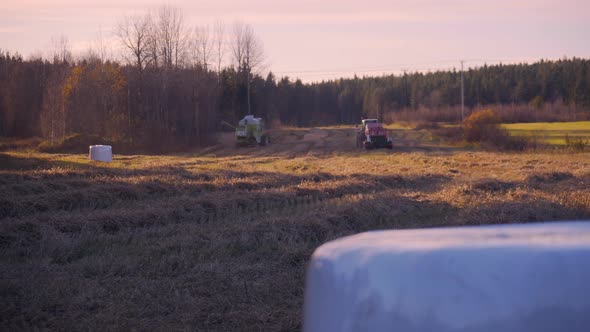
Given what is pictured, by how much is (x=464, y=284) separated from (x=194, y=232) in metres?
8.48

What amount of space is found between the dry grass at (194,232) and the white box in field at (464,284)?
3.64 m

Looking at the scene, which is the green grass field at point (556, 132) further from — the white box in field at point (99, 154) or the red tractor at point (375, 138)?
the white box in field at point (99, 154)

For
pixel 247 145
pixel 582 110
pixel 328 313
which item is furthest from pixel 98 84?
pixel 582 110

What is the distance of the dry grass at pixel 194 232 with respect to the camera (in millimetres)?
6145

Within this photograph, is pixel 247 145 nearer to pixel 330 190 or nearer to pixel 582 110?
pixel 330 190

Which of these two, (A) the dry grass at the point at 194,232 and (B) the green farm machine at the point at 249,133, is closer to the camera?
(A) the dry grass at the point at 194,232

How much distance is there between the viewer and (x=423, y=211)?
12.7 metres

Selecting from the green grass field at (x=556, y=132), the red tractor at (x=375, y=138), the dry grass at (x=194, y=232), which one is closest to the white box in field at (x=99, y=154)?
the dry grass at (x=194, y=232)

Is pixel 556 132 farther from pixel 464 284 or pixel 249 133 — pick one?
pixel 464 284

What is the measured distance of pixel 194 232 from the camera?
10148 mm

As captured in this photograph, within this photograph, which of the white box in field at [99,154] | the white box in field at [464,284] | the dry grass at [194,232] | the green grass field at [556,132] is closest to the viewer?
the white box in field at [464,284]

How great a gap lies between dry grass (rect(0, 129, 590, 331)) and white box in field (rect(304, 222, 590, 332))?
3.64 m

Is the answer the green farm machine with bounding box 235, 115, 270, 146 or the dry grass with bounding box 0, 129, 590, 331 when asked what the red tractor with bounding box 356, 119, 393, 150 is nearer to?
the green farm machine with bounding box 235, 115, 270, 146

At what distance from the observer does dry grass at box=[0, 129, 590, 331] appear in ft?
20.2
